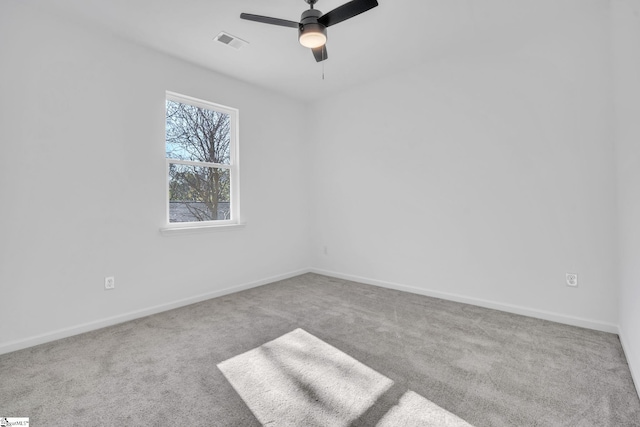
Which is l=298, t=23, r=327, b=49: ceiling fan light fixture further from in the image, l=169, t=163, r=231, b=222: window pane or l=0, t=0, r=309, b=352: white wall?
l=169, t=163, r=231, b=222: window pane

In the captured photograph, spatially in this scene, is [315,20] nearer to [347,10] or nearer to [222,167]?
[347,10]

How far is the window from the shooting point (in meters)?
3.32

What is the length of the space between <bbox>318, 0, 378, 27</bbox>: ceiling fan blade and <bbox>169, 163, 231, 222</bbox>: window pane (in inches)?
89.5

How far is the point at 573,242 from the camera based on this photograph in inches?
103

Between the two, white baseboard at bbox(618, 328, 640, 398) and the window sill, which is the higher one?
the window sill

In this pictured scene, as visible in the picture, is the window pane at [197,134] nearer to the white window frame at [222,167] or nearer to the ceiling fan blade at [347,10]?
the white window frame at [222,167]

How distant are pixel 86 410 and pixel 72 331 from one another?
1.30m

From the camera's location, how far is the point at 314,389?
5.71 feet

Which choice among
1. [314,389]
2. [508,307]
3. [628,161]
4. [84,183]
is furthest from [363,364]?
[84,183]

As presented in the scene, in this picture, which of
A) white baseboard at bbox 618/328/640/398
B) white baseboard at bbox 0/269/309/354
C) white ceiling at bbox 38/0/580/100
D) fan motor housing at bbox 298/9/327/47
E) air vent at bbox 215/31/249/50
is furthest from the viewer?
air vent at bbox 215/31/249/50

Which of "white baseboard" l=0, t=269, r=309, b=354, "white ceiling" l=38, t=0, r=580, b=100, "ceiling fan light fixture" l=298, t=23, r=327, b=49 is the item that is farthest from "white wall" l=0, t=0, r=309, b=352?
"ceiling fan light fixture" l=298, t=23, r=327, b=49

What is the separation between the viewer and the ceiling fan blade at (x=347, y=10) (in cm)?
192

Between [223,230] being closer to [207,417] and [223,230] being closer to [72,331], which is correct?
[72,331]

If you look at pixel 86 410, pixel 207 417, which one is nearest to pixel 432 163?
pixel 207 417
